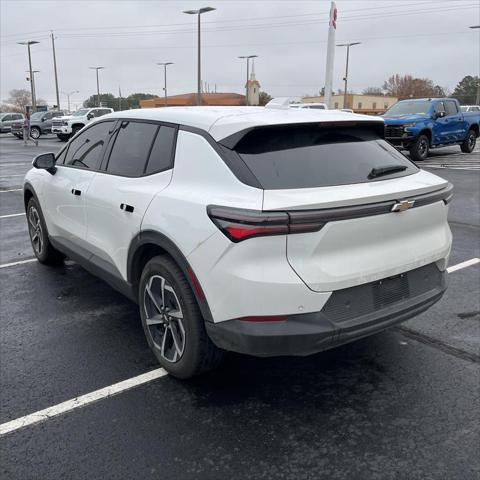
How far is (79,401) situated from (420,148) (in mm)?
14780

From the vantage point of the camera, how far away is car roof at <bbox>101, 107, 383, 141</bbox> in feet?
9.49

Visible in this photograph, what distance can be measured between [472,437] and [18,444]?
7.88ft

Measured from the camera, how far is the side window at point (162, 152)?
3.26 metres

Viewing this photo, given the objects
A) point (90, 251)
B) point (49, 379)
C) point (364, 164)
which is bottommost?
point (49, 379)

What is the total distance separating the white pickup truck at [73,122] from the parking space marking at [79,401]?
27.6 m

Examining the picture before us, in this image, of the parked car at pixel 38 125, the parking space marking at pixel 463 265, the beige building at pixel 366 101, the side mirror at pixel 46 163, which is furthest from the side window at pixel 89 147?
the beige building at pixel 366 101

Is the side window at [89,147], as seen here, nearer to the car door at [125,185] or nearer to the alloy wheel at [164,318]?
the car door at [125,185]

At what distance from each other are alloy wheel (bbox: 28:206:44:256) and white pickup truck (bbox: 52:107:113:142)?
80.7ft

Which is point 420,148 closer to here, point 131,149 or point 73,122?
point 131,149

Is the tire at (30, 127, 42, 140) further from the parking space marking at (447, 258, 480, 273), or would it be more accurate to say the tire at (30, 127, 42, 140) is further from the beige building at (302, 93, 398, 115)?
the beige building at (302, 93, 398, 115)

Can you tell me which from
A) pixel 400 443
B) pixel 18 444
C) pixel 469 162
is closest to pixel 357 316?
pixel 400 443

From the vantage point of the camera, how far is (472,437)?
8.71 feet

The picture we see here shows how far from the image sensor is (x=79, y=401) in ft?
9.89

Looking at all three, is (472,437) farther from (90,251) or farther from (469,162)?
(469,162)
